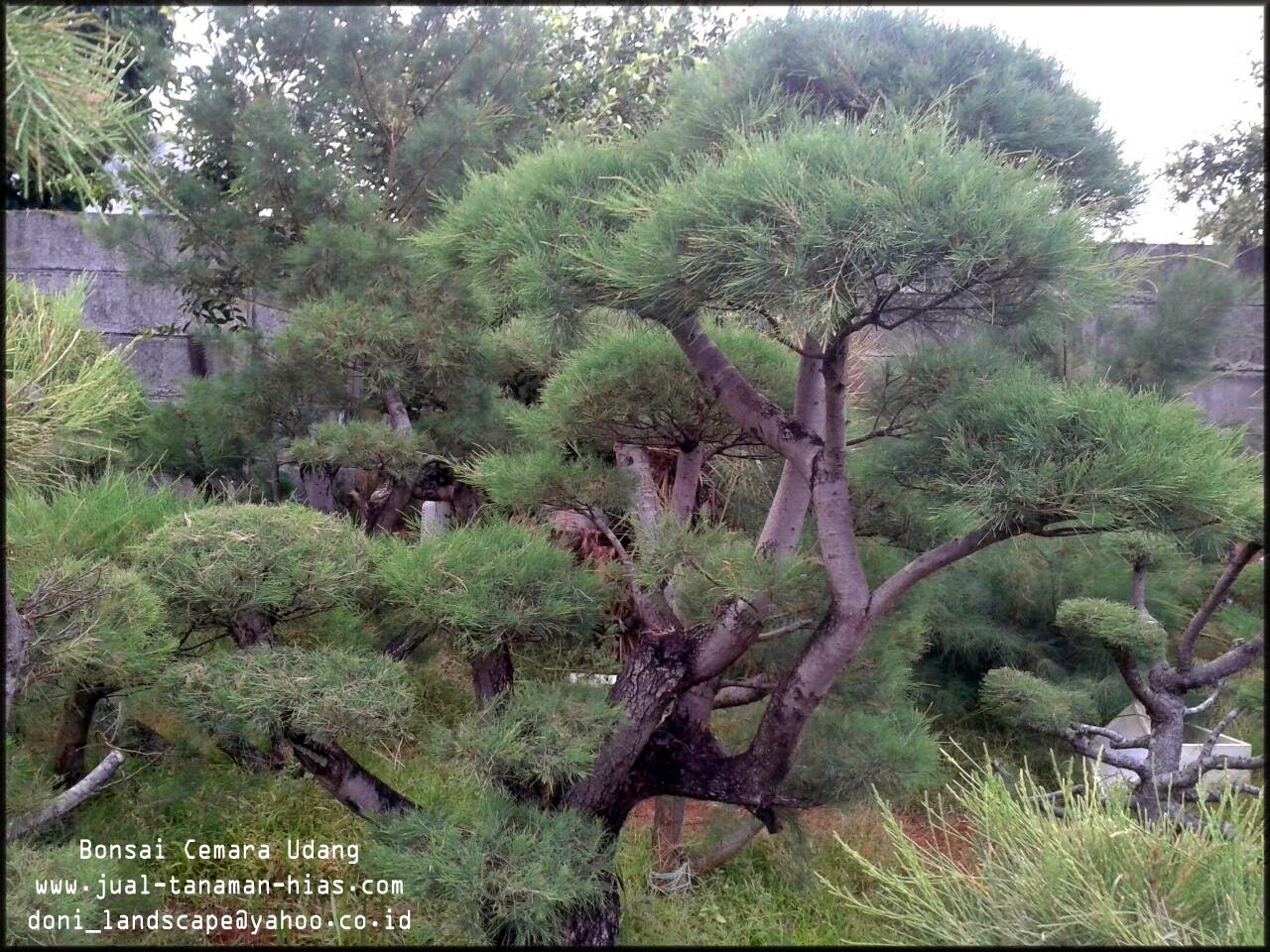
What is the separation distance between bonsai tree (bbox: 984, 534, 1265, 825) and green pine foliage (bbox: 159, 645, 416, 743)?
1474 millimetres

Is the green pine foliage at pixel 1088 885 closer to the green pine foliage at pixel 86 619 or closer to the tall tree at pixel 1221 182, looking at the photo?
the green pine foliage at pixel 86 619

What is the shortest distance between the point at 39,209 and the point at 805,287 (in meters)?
3.13

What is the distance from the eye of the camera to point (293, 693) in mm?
1518

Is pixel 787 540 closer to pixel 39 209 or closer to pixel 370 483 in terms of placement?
pixel 370 483

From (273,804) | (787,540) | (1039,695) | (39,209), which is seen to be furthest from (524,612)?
(39,209)

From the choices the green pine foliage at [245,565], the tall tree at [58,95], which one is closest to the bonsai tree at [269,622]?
the green pine foliage at [245,565]

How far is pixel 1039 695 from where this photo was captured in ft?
7.19

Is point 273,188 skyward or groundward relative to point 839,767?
skyward

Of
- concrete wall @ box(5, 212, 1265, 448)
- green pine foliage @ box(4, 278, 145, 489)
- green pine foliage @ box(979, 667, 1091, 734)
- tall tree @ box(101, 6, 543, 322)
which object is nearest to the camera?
green pine foliage @ box(4, 278, 145, 489)

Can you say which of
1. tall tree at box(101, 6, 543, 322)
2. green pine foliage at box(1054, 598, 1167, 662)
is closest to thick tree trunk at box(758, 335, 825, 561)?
green pine foliage at box(1054, 598, 1167, 662)

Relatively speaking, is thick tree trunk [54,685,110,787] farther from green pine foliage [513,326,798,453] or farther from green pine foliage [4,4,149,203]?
green pine foliage [4,4,149,203]

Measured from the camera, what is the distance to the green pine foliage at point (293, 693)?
1.51 m

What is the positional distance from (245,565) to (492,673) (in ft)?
1.73

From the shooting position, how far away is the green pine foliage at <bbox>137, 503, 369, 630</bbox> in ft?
5.16
